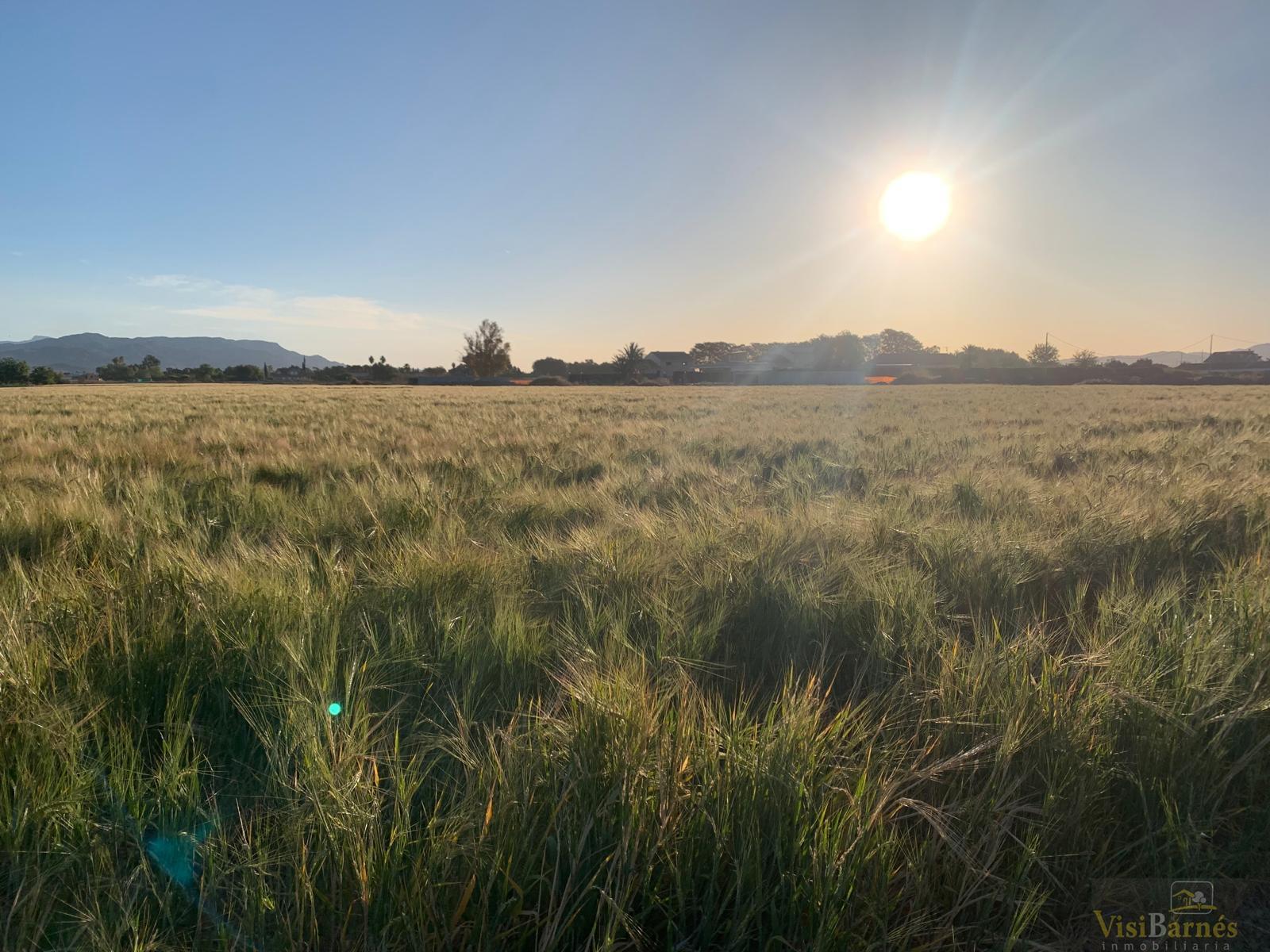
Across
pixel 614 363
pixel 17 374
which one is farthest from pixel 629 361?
pixel 17 374

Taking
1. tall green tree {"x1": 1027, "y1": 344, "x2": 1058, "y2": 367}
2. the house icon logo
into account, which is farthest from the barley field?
tall green tree {"x1": 1027, "y1": 344, "x2": 1058, "y2": 367}

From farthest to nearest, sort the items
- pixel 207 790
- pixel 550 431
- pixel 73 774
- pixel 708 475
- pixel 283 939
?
pixel 550 431, pixel 708 475, pixel 207 790, pixel 73 774, pixel 283 939

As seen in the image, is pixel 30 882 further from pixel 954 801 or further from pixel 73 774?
pixel 954 801

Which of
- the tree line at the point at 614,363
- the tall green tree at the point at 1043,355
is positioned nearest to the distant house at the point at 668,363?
the tree line at the point at 614,363

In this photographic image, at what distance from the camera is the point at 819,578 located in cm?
234

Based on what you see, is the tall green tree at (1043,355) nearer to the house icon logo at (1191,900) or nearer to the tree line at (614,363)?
the tree line at (614,363)

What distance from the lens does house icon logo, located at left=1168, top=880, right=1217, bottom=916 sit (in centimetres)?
111

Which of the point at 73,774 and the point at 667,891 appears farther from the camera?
the point at 73,774

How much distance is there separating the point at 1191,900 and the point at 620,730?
44.1 inches

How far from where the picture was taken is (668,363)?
308 feet

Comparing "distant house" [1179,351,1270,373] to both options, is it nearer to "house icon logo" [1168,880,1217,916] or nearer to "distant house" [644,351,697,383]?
"distant house" [644,351,697,383]

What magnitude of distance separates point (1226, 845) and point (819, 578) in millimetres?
1273

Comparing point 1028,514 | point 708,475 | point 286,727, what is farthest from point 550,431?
point 286,727

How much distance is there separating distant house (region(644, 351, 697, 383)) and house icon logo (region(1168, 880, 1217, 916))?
7783cm
